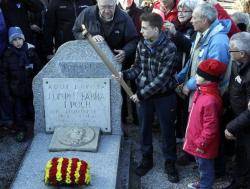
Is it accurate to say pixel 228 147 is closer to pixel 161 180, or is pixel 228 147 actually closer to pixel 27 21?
pixel 161 180

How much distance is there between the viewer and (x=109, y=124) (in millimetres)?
5590

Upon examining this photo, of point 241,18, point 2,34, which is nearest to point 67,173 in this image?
point 2,34

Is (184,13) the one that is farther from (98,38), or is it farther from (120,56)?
(98,38)

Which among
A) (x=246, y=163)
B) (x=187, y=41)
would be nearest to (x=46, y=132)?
(x=187, y=41)

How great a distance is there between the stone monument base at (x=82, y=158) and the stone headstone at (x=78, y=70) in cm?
33

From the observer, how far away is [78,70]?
→ 17.9 feet

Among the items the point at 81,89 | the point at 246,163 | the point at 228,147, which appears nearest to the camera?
the point at 246,163

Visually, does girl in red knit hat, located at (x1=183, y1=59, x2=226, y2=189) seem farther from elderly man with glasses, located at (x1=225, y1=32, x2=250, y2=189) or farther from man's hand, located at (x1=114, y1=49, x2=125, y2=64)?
man's hand, located at (x1=114, y1=49, x2=125, y2=64)

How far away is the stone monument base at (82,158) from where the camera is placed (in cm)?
457

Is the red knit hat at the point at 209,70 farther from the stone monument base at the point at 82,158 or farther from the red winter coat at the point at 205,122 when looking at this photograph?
the stone monument base at the point at 82,158

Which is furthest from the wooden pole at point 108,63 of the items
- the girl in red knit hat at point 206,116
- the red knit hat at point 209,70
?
the red knit hat at point 209,70

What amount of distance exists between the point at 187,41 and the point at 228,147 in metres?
1.28

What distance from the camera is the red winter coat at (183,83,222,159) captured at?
4.39m

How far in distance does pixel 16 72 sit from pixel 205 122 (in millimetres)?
2552
